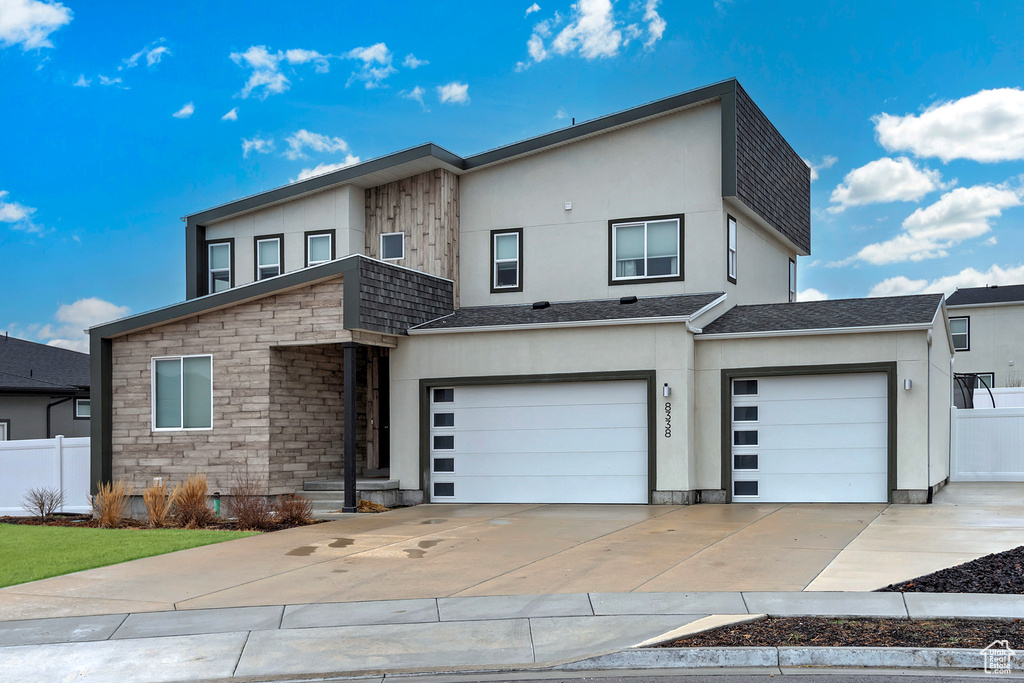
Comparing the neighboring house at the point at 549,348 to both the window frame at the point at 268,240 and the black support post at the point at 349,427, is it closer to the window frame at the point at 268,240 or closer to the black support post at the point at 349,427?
the black support post at the point at 349,427

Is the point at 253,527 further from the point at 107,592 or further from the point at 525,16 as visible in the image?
the point at 525,16

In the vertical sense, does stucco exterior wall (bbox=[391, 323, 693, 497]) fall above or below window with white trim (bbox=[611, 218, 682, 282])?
below

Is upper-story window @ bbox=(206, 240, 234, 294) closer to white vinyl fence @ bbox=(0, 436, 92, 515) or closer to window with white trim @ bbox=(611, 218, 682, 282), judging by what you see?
white vinyl fence @ bbox=(0, 436, 92, 515)

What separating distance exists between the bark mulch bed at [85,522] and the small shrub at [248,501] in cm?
13

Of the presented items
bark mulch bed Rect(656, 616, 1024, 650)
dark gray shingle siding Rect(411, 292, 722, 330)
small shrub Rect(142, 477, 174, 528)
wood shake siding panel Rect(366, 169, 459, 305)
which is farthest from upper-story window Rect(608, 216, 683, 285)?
bark mulch bed Rect(656, 616, 1024, 650)

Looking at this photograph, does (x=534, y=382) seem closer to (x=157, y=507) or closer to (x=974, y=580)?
(x=157, y=507)

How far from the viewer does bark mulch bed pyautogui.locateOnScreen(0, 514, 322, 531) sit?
15.0 m

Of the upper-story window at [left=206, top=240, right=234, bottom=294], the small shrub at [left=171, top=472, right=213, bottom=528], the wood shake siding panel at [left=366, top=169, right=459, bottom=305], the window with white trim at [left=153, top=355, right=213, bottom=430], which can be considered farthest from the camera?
the upper-story window at [left=206, top=240, right=234, bottom=294]

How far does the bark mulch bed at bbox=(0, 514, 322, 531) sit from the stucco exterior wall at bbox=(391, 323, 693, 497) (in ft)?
10.7

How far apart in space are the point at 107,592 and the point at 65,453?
1013cm

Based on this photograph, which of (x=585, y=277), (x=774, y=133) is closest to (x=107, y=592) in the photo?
(x=585, y=277)

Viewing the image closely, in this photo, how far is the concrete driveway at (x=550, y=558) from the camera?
30.8 ft

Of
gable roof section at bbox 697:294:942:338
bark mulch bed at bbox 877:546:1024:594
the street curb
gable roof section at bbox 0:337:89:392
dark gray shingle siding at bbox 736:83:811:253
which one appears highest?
dark gray shingle siding at bbox 736:83:811:253

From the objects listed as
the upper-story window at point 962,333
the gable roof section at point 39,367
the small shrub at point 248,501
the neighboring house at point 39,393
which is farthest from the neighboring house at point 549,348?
the upper-story window at point 962,333
